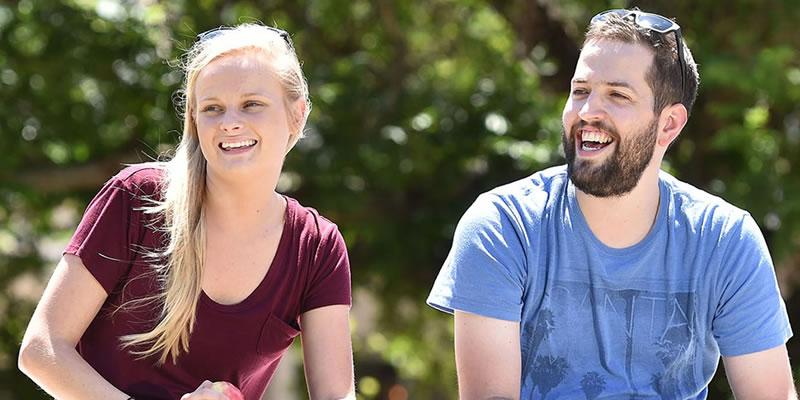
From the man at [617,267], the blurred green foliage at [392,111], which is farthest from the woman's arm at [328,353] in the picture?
the blurred green foliage at [392,111]

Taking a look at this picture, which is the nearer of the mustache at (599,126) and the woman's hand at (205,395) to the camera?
the woman's hand at (205,395)

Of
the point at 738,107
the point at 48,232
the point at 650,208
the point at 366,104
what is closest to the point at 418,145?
the point at 366,104

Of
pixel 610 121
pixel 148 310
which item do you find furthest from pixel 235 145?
pixel 610 121

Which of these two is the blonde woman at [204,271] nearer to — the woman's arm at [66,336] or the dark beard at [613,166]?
the woman's arm at [66,336]

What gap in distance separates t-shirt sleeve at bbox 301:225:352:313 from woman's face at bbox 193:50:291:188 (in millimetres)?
241

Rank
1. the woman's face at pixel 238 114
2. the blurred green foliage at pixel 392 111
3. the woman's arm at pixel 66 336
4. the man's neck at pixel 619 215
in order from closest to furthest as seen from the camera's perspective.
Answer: the woman's arm at pixel 66 336, the woman's face at pixel 238 114, the man's neck at pixel 619 215, the blurred green foliage at pixel 392 111

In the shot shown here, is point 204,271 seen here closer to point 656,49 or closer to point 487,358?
point 487,358

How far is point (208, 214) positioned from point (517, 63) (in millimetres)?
3942

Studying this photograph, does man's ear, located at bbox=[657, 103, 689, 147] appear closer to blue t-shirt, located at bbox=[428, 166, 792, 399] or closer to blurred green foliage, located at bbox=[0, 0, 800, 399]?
blue t-shirt, located at bbox=[428, 166, 792, 399]

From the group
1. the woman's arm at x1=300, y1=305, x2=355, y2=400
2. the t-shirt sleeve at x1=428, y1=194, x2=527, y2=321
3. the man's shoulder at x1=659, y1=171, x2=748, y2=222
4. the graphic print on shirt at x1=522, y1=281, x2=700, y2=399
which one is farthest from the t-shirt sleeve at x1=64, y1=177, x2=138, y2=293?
the man's shoulder at x1=659, y1=171, x2=748, y2=222

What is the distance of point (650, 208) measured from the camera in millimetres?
2707

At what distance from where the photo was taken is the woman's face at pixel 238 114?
254 cm

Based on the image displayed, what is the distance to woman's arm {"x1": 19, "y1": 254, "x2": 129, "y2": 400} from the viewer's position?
96.1 inches

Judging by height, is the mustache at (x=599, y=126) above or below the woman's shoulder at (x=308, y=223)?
above
